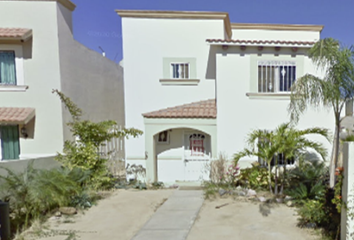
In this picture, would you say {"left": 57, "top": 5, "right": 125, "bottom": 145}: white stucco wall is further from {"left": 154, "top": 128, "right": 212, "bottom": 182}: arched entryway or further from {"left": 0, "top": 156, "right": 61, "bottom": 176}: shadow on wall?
{"left": 154, "top": 128, "right": 212, "bottom": 182}: arched entryway

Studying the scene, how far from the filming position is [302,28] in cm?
1311

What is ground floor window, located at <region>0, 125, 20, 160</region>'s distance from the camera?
9109 mm

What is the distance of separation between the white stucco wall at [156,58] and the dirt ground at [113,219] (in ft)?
9.15

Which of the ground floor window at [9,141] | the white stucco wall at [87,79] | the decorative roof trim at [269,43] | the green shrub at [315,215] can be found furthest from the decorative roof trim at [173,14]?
the green shrub at [315,215]

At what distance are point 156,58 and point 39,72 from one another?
5176 mm

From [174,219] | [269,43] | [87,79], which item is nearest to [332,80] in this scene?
[269,43]

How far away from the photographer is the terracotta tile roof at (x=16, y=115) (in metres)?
8.52

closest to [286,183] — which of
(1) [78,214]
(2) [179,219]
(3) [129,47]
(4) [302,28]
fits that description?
(2) [179,219]

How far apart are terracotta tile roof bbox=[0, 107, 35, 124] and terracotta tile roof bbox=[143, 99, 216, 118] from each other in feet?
15.9

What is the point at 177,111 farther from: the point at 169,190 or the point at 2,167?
the point at 2,167

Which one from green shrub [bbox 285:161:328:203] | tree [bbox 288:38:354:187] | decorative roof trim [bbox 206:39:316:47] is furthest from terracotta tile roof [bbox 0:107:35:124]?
green shrub [bbox 285:161:328:203]

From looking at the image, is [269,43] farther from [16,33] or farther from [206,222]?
[16,33]

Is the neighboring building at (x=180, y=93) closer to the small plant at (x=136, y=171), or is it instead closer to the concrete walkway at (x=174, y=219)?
the small plant at (x=136, y=171)

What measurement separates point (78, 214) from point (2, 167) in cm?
250
